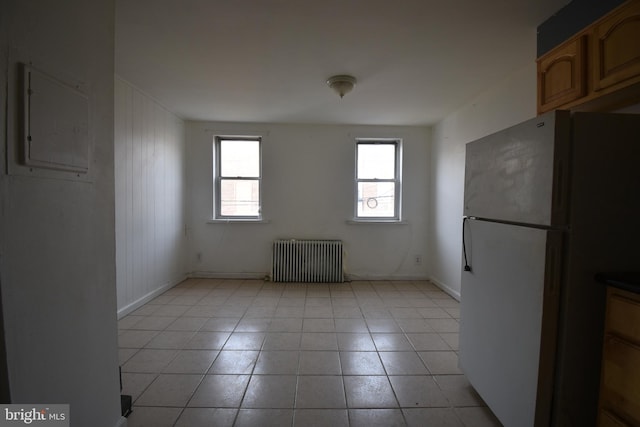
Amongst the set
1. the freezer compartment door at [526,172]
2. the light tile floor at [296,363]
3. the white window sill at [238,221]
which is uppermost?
the freezer compartment door at [526,172]

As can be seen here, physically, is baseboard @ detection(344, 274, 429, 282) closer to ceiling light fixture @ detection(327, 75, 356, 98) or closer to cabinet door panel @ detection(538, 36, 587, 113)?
ceiling light fixture @ detection(327, 75, 356, 98)

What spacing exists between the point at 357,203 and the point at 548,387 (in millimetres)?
3335

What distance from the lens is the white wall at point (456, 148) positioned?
2525 mm

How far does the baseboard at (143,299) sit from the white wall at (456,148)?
3.69 m

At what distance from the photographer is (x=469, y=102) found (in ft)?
10.9

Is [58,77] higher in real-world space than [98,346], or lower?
higher

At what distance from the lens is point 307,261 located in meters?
4.23

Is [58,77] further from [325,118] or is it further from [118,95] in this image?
[325,118]

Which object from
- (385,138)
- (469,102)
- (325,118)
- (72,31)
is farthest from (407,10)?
(385,138)

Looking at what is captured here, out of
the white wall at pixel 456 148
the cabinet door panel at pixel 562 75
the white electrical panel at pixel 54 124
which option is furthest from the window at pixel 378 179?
the white electrical panel at pixel 54 124

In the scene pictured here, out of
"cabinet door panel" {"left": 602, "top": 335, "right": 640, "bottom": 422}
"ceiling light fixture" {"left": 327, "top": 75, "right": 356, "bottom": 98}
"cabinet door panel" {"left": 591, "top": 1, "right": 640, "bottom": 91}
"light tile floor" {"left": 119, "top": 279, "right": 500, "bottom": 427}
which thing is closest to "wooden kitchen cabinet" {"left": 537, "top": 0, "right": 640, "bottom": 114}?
"cabinet door panel" {"left": 591, "top": 1, "right": 640, "bottom": 91}

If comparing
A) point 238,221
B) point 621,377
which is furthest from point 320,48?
point 238,221

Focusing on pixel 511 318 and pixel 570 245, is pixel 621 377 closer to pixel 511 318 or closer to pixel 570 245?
pixel 511 318

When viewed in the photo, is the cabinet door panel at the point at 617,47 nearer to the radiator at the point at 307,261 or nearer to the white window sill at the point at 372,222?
the white window sill at the point at 372,222
